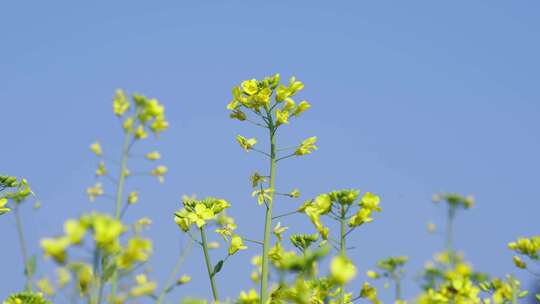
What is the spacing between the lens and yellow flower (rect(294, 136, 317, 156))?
4.07 meters

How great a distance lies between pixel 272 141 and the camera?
154 inches

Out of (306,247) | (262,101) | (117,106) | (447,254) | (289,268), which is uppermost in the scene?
(117,106)

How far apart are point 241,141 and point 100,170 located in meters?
4.04

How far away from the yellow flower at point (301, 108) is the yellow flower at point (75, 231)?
109 inches

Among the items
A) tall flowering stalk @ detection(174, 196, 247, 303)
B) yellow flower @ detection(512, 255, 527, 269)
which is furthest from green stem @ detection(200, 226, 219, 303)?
yellow flower @ detection(512, 255, 527, 269)

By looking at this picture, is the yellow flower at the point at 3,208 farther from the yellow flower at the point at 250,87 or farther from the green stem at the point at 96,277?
the green stem at the point at 96,277

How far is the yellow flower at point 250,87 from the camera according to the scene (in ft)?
13.5

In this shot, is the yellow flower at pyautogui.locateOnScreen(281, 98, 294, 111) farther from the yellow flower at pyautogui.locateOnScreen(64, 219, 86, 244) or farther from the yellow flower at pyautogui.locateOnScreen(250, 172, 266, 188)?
the yellow flower at pyautogui.locateOnScreen(64, 219, 86, 244)

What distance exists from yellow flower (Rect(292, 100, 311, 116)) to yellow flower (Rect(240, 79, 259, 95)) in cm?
30

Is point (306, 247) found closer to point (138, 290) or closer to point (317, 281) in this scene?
point (317, 281)

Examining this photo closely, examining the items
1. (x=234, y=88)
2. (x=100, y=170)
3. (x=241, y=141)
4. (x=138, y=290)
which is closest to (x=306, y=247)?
(x=241, y=141)

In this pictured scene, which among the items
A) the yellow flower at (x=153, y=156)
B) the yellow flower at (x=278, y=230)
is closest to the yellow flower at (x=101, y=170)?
the yellow flower at (x=153, y=156)

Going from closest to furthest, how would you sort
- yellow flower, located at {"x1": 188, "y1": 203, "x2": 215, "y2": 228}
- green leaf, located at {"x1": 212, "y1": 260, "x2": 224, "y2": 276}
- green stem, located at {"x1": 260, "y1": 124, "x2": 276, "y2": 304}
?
green stem, located at {"x1": 260, "y1": 124, "x2": 276, "y2": 304} → green leaf, located at {"x1": 212, "y1": 260, "x2": 224, "y2": 276} → yellow flower, located at {"x1": 188, "y1": 203, "x2": 215, "y2": 228}

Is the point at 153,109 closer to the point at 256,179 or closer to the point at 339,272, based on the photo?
the point at 256,179
